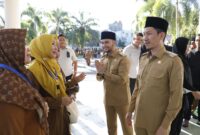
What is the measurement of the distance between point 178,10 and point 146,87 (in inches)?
623

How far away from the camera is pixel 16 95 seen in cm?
160

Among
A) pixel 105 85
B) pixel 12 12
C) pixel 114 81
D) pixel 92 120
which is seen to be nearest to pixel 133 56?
pixel 92 120

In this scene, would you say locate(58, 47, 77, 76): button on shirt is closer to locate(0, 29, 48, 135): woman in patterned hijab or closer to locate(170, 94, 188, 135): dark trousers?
locate(170, 94, 188, 135): dark trousers

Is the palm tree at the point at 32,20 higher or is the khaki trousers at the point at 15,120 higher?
the palm tree at the point at 32,20

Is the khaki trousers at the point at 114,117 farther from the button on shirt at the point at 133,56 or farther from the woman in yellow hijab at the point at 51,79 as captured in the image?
the button on shirt at the point at 133,56

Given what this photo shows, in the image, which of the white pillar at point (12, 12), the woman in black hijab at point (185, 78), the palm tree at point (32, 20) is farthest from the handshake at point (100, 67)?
the palm tree at point (32, 20)

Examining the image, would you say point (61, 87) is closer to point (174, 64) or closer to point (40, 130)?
point (40, 130)

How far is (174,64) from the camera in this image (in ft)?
Result: 7.80

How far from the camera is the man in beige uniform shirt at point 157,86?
238 centimetres

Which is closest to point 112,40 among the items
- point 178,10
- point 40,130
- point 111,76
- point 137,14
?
point 111,76

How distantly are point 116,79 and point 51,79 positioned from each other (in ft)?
4.32

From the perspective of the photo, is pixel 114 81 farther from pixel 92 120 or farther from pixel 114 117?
pixel 92 120

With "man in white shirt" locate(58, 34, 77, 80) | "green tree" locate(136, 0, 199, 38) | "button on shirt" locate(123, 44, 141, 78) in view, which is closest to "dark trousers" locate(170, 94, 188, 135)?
"button on shirt" locate(123, 44, 141, 78)

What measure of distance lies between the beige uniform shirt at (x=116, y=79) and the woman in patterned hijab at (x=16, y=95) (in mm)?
1864
